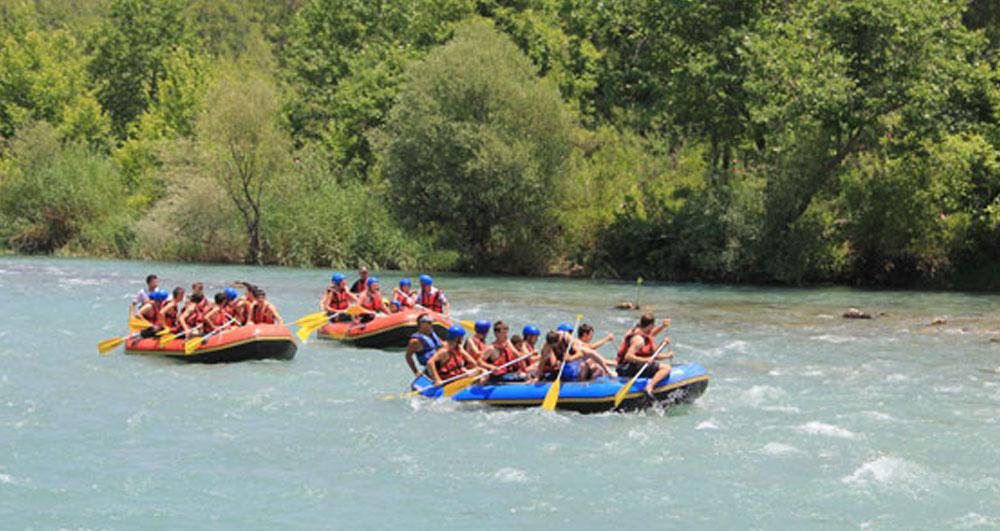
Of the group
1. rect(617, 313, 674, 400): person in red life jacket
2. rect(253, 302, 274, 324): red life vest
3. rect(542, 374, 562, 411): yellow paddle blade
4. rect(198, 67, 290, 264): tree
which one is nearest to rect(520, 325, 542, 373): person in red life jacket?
rect(542, 374, 562, 411): yellow paddle blade

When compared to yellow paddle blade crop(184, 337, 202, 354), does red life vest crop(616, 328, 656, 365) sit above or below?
above

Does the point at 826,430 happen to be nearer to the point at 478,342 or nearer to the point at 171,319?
the point at 478,342

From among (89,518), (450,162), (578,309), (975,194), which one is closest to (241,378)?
(89,518)

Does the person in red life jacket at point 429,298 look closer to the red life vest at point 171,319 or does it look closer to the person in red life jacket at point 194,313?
the person in red life jacket at point 194,313

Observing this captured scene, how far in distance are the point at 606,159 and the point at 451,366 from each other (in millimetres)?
26311

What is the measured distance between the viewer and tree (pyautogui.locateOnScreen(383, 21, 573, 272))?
37.9 meters

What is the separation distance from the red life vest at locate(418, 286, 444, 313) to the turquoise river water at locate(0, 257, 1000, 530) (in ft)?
5.79

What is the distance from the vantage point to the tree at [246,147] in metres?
43.2

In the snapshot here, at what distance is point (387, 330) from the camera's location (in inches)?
834

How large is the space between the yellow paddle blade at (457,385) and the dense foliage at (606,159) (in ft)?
66.5

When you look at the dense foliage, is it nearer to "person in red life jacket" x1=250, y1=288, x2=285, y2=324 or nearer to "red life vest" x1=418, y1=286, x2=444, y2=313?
"red life vest" x1=418, y1=286, x2=444, y2=313

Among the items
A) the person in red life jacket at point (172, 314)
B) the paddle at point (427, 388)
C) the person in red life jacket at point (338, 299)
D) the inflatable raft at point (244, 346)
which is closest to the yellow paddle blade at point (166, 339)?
the inflatable raft at point (244, 346)

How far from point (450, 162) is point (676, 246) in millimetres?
7568

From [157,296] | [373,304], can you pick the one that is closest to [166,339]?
[157,296]
